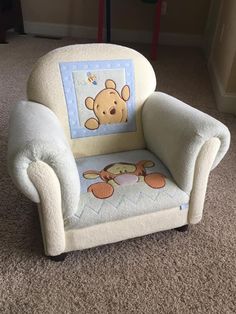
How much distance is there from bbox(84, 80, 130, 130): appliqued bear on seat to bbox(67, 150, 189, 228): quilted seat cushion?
0.17 meters

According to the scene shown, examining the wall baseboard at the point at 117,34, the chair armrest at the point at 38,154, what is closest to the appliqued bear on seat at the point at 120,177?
the chair armrest at the point at 38,154

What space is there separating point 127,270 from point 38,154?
1.86 feet

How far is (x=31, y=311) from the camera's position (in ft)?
3.32

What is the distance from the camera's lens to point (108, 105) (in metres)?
1.28

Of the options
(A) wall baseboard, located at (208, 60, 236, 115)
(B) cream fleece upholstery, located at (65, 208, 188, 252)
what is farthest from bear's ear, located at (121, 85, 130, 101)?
(A) wall baseboard, located at (208, 60, 236, 115)

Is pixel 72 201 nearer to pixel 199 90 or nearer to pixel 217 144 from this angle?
pixel 217 144

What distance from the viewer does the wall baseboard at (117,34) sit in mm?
3679

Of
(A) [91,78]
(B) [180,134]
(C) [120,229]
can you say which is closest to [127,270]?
(C) [120,229]

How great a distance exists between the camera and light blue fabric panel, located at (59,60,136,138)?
3.97ft

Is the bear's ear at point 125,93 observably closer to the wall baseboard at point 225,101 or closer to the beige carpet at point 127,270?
the beige carpet at point 127,270

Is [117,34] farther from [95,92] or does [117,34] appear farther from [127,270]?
[127,270]

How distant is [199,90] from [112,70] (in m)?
1.60

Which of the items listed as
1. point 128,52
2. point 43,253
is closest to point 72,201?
point 43,253

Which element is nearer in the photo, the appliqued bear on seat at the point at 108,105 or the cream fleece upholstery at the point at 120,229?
the cream fleece upholstery at the point at 120,229
